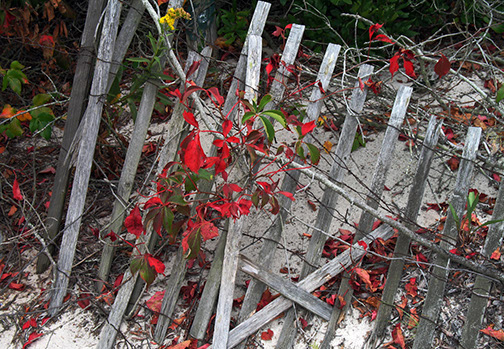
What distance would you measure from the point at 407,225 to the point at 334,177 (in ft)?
1.40

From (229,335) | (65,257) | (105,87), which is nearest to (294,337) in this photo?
(229,335)

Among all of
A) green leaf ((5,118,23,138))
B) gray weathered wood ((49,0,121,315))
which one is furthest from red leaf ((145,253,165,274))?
green leaf ((5,118,23,138))

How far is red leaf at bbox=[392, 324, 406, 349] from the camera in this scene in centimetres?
208

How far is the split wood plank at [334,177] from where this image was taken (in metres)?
2.25

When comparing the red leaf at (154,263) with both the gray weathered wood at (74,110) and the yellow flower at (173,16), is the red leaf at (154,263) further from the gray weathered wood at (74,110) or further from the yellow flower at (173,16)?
the yellow flower at (173,16)

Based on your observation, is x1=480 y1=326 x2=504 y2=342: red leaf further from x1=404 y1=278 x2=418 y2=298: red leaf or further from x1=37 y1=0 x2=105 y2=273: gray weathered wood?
x1=37 y1=0 x2=105 y2=273: gray weathered wood

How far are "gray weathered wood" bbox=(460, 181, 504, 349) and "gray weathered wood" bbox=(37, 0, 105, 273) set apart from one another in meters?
2.24

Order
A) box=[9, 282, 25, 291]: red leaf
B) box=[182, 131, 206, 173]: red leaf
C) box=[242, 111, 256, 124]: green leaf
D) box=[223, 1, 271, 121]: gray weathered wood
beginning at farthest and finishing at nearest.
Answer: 1. box=[9, 282, 25, 291]: red leaf
2. box=[223, 1, 271, 121]: gray weathered wood
3. box=[242, 111, 256, 124]: green leaf
4. box=[182, 131, 206, 173]: red leaf

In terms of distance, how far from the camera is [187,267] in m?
2.56

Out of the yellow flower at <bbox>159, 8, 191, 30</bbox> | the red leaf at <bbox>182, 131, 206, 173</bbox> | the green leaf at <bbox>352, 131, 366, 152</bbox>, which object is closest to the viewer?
the red leaf at <bbox>182, 131, 206, 173</bbox>

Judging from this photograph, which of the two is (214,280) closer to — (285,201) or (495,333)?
(285,201)

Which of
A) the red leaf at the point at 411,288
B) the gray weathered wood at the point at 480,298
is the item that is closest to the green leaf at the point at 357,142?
the red leaf at the point at 411,288

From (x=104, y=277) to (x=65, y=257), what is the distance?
0.26 m

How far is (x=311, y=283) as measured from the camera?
90.4 inches
